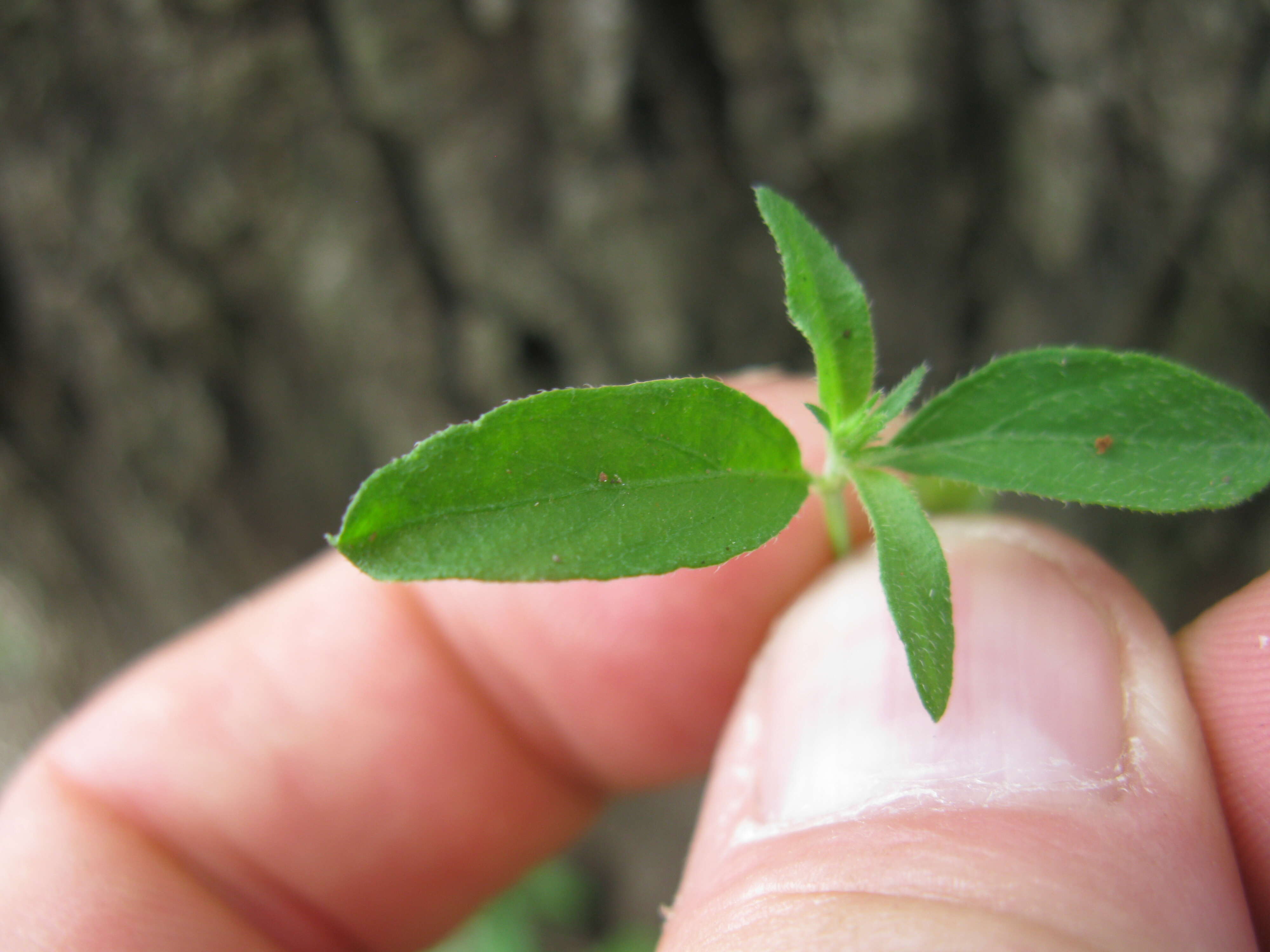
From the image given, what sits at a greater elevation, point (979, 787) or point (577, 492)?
point (577, 492)

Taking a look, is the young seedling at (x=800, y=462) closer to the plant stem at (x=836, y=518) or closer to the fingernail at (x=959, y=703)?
the plant stem at (x=836, y=518)

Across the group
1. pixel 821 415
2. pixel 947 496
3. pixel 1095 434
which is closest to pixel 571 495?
pixel 821 415

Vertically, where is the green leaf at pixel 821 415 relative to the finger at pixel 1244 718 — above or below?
above

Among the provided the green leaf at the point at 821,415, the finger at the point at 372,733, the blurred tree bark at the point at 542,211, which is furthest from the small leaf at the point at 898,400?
the blurred tree bark at the point at 542,211

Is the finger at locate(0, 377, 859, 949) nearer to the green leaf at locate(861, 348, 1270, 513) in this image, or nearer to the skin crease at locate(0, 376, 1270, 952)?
the skin crease at locate(0, 376, 1270, 952)

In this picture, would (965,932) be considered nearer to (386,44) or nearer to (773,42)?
(773,42)

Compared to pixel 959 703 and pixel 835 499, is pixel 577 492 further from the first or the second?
pixel 959 703

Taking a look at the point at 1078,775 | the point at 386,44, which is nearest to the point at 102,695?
the point at 386,44
